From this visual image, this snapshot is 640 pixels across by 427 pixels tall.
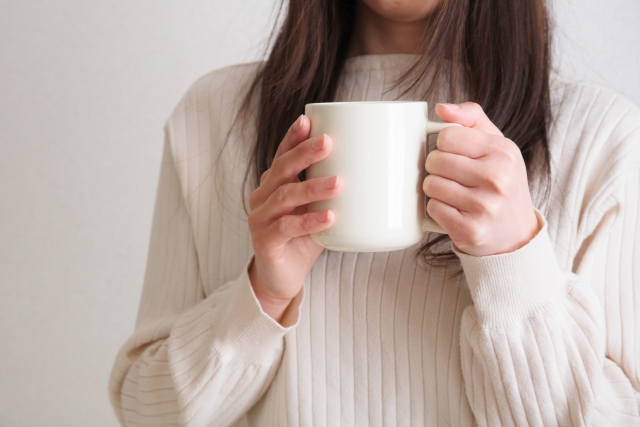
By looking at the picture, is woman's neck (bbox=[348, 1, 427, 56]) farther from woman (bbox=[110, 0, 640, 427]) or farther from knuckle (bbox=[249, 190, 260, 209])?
knuckle (bbox=[249, 190, 260, 209])

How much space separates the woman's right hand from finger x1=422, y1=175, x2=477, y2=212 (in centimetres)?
8

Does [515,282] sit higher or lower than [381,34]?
lower

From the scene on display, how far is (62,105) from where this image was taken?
4.60 ft

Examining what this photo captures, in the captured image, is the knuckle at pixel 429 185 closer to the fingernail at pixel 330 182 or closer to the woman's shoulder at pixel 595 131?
the fingernail at pixel 330 182

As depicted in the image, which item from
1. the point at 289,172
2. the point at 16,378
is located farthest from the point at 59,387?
the point at 289,172

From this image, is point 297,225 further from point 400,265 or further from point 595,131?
point 595,131

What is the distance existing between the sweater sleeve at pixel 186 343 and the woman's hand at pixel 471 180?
0.81ft

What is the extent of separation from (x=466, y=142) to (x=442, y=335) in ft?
0.94

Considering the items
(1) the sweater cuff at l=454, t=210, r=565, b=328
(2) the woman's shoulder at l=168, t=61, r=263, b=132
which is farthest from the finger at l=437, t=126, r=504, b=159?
(2) the woman's shoulder at l=168, t=61, r=263, b=132

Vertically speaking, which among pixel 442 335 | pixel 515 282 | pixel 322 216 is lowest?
pixel 442 335

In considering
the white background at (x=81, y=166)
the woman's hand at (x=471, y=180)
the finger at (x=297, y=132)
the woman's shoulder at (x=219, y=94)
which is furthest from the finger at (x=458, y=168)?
the white background at (x=81, y=166)

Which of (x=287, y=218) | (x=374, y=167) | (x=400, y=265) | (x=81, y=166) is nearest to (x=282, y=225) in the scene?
(x=287, y=218)

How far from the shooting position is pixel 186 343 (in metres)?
0.75

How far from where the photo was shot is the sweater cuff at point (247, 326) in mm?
686
